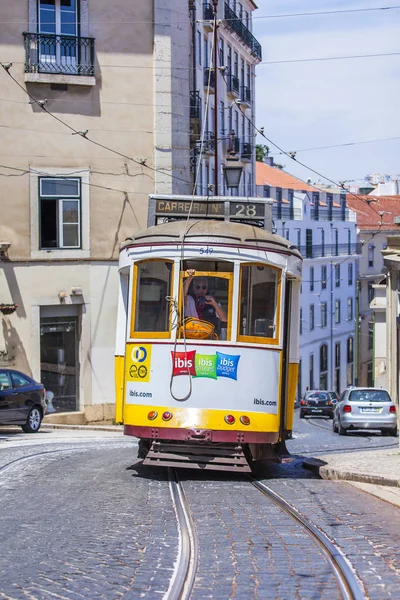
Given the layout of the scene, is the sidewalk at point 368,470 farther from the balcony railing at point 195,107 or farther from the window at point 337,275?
the window at point 337,275

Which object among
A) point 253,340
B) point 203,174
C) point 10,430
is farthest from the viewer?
point 203,174

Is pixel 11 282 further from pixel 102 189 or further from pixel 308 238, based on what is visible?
pixel 308 238

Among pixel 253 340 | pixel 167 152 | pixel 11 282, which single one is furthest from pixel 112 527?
pixel 167 152

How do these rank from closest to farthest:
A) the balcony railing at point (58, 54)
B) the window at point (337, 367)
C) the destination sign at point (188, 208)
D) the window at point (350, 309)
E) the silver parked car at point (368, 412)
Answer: the destination sign at point (188, 208) → the silver parked car at point (368, 412) → the balcony railing at point (58, 54) → the window at point (337, 367) → the window at point (350, 309)

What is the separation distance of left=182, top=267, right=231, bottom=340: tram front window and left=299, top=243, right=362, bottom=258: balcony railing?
58049 mm

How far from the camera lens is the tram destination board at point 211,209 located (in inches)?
590

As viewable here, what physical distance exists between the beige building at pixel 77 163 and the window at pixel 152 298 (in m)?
15.0

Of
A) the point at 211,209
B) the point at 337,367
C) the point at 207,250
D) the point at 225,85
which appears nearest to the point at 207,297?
the point at 207,250

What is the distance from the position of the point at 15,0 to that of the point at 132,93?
3836 mm

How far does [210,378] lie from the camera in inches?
507

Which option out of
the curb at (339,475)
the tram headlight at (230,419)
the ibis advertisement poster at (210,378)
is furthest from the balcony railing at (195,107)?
the tram headlight at (230,419)

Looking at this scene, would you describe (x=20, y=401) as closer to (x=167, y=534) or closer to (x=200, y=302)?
(x=200, y=302)

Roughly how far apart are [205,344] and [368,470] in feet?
9.71

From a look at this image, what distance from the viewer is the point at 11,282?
1115 inches
